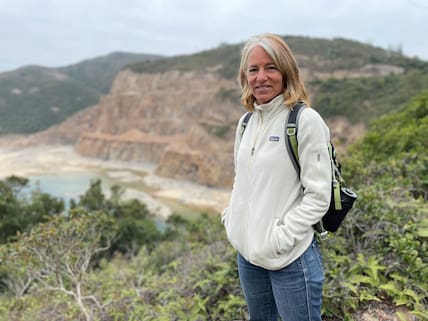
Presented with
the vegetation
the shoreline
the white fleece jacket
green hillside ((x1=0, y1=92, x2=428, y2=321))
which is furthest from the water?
the white fleece jacket

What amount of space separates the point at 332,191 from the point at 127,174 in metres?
36.7

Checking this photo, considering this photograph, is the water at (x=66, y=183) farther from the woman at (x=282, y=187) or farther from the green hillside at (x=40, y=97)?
the green hillside at (x=40, y=97)

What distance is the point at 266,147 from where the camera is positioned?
133 cm

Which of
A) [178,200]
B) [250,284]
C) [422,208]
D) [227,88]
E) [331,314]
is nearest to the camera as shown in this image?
[250,284]

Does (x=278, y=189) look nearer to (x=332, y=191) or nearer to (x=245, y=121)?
(x=332, y=191)

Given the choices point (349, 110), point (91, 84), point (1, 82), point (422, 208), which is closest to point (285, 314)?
point (422, 208)

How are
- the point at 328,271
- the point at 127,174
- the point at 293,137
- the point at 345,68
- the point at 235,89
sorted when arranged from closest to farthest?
the point at 293,137
the point at 328,271
the point at 127,174
the point at 345,68
the point at 235,89

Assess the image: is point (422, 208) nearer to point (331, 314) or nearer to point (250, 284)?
point (331, 314)

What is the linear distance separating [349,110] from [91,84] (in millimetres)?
82202

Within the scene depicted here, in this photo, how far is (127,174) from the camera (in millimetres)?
36594

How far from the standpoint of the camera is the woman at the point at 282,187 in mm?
1241

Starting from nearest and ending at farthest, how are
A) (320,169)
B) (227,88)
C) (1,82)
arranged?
(320,169), (227,88), (1,82)

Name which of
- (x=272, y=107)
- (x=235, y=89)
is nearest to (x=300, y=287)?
(x=272, y=107)

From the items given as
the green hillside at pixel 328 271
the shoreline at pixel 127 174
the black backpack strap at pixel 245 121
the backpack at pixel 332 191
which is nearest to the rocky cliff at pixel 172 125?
the shoreline at pixel 127 174
